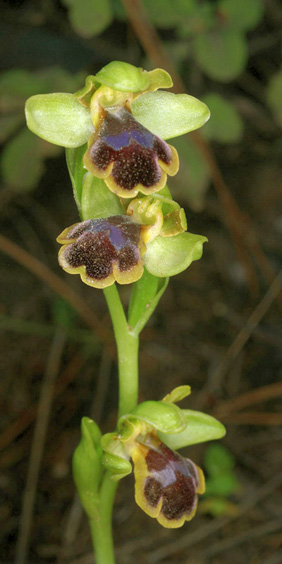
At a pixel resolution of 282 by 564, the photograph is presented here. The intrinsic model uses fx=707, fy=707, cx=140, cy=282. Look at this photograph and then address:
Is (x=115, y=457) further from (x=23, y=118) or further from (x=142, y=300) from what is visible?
(x=23, y=118)

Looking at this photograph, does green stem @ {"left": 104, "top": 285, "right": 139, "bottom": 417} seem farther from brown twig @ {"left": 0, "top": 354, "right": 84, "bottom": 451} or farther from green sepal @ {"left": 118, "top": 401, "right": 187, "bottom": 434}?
brown twig @ {"left": 0, "top": 354, "right": 84, "bottom": 451}

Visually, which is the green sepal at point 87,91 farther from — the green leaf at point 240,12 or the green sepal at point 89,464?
the green leaf at point 240,12

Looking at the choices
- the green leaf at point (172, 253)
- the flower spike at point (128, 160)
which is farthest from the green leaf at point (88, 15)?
the green leaf at point (172, 253)

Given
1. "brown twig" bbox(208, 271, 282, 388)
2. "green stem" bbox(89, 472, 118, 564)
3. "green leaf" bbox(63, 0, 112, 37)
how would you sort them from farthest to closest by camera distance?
"brown twig" bbox(208, 271, 282, 388) → "green leaf" bbox(63, 0, 112, 37) → "green stem" bbox(89, 472, 118, 564)

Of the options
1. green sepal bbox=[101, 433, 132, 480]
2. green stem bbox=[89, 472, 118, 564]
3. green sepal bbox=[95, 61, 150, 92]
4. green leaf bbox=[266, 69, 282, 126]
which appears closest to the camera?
green sepal bbox=[95, 61, 150, 92]

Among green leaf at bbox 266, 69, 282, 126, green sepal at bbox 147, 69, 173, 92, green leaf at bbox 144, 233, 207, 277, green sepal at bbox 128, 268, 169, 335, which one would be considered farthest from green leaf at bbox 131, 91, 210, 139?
green leaf at bbox 266, 69, 282, 126

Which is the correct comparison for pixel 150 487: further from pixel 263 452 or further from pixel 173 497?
pixel 263 452
